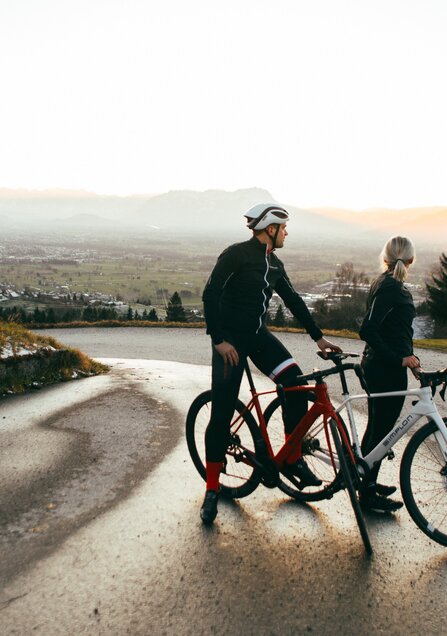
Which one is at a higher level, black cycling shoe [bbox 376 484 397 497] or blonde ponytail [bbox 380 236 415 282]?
blonde ponytail [bbox 380 236 415 282]

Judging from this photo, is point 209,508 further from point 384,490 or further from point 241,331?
point 384,490

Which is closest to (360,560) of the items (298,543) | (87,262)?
(298,543)

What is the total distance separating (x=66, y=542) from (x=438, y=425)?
265 cm

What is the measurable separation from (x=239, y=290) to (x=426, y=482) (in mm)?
1958

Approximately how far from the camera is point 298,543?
365cm

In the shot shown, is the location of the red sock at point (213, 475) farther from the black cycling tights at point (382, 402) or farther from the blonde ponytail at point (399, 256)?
the blonde ponytail at point (399, 256)

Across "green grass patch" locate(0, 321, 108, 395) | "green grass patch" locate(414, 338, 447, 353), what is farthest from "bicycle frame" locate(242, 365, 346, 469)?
"green grass patch" locate(414, 338, 447, 353)

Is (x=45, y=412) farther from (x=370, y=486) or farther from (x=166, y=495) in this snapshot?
(x=370, y=486)

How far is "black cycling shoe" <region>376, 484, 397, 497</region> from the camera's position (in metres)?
4.38

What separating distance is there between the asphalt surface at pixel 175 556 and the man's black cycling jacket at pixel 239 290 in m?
1.42

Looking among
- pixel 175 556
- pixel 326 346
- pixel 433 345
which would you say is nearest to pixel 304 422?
pixel 326 346

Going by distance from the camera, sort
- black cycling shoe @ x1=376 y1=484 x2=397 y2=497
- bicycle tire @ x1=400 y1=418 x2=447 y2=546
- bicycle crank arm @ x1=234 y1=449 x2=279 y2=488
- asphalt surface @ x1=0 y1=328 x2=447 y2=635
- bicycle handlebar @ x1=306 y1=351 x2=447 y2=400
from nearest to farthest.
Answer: asphalt surface @ x1=0 y1=328 x2=447 y2=635, bicycle tire @ x1=400 y1=418 x2=447 y2=546, bicycle handlebar @ x1=306 y1=351 x2=447 y2=400, bicycle crank arm @ x1=234 y1=449 x2=279 y2=488, black cycling shoe @ x1=376 y1=484 x2=397 y2=497

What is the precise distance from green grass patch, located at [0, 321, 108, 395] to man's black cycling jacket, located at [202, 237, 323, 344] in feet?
17.3

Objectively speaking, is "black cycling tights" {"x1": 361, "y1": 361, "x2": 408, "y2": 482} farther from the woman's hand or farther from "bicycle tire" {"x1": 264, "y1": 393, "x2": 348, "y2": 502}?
"bicycle tire" {"x1": 264, "y1": 393, "x2": 348, "y2": 502}
